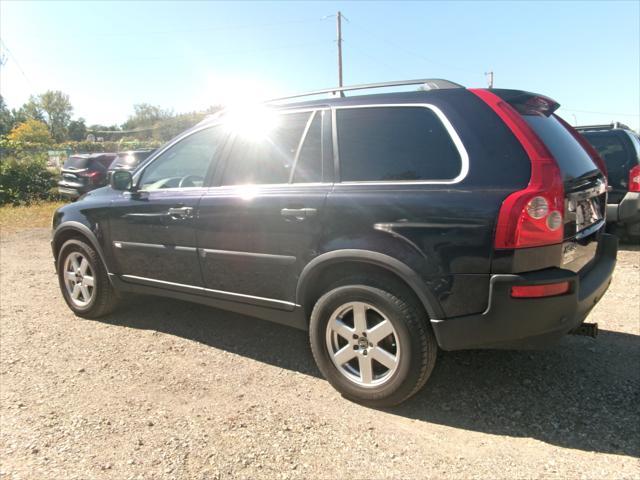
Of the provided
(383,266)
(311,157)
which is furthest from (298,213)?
(383,266)

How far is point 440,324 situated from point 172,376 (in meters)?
1.95

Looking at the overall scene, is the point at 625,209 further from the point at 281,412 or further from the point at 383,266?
the point at 281,412

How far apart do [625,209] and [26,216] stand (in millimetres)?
13554

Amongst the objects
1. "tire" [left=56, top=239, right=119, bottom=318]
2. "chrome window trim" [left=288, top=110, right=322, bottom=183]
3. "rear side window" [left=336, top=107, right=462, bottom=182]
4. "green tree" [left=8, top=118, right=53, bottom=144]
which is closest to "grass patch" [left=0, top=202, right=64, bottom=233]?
"tire" [left=56, top=239, right=119, bottom=318]

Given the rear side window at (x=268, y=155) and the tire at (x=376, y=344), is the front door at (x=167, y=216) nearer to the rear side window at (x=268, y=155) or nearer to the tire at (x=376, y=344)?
the rear side window at (x=268, y=155)

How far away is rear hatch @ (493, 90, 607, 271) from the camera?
2.54 metres

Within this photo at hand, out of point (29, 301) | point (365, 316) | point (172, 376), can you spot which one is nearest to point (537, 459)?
point (365, 316)

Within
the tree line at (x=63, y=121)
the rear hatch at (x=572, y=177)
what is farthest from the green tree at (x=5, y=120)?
the rear hatch at (x=572, y=177)

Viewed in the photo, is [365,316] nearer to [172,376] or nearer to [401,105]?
[401,105]

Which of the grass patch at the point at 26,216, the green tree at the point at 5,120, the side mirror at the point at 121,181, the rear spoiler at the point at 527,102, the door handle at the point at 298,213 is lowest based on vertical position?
the grass patch at the point at 26,216

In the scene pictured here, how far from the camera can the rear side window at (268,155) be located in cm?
323

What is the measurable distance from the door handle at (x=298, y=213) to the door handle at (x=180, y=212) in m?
0.90

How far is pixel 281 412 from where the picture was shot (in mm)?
2877

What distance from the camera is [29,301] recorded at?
5.21m
